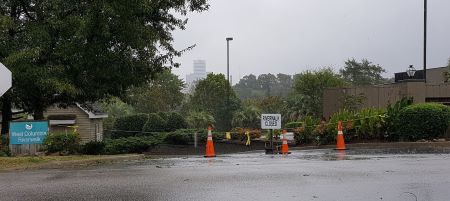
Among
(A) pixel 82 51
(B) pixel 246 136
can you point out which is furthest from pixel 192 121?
(A) pixel 82 51

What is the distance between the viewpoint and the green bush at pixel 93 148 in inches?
698

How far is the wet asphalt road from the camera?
8180 millimetres

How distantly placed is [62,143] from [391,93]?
55.8 ft

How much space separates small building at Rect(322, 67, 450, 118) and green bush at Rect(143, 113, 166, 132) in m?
11.1

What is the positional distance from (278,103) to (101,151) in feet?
136

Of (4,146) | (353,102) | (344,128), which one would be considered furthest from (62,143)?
(353,102)

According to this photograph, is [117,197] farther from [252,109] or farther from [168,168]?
[252,109]

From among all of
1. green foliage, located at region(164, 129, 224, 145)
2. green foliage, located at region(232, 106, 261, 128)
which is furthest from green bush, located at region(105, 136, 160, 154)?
green foliage, located at region(232, 106, 261, 128)

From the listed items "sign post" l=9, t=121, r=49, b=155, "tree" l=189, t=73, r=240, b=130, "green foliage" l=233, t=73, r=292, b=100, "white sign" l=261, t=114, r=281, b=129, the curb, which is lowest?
the curb

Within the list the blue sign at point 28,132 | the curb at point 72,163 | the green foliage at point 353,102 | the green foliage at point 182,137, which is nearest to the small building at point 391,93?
the green foliage at point 353,102

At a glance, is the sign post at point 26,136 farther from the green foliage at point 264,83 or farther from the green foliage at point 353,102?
the green foliage at point 264,83

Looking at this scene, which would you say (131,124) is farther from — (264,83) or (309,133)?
(264,83)

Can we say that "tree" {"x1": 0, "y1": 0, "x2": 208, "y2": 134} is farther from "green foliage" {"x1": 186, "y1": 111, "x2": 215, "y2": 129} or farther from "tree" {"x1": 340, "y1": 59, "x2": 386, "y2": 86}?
"tree" {"x1": 340, "y1": 59, "x2": 386, "y2": 86}

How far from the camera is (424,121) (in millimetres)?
19453
